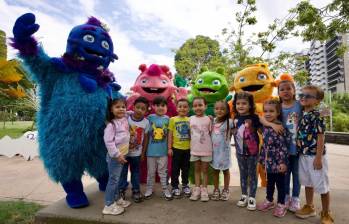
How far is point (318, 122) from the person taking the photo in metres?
3.02

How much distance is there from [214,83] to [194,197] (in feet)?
5.63

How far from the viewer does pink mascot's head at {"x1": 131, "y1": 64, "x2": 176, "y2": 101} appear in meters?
4.48

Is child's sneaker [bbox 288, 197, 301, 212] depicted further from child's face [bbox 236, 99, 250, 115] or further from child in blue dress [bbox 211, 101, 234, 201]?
child's face [bbox 236, 99, 250, 115]

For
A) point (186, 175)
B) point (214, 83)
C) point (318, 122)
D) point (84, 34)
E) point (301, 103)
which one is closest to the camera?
point (318, 122)

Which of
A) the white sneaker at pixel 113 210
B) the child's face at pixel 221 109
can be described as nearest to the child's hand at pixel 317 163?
the child's face at pixel 221 109

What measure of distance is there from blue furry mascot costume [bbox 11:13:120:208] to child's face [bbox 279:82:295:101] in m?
2.07

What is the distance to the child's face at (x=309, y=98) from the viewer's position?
3.11 metres

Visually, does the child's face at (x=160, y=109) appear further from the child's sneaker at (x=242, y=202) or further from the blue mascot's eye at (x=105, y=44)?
the child's sneaker at (x=242, y=202)

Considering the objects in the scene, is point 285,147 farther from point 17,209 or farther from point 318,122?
point 17,209

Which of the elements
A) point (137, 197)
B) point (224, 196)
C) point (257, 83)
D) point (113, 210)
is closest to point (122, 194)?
point (137, 197)

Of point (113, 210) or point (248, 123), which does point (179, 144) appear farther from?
point (113, 210)

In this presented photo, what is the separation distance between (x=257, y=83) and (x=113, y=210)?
2.67m

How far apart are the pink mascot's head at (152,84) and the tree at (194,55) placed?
1713cm

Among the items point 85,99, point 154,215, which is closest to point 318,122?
point 154,215
